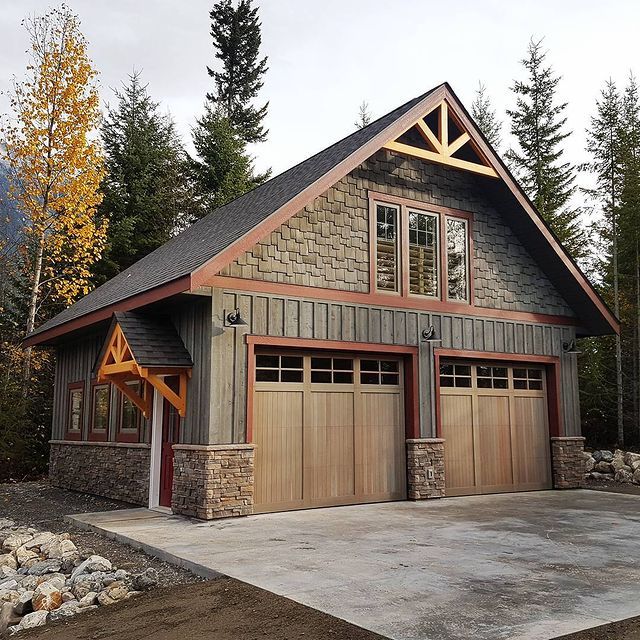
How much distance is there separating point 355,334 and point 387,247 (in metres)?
1.64

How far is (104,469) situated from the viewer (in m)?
11.6

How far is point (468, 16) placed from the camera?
31.7 feet

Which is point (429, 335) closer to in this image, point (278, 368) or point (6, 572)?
point (278, 368)

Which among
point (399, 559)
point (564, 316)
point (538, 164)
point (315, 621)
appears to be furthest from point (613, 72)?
point (315, 621)

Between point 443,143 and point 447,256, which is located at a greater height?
point 443,143

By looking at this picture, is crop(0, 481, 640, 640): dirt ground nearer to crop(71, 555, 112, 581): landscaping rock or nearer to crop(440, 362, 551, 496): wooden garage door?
crop(71, 555, 112, 581): landscaping rock

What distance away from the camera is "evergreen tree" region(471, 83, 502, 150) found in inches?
1167

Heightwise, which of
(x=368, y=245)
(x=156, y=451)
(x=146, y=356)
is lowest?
(x=156, y=451)

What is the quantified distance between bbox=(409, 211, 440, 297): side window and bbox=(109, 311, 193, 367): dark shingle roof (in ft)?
12.8

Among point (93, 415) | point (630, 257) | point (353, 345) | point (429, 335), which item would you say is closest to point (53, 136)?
point (93, 415)

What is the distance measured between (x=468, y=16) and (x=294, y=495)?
7.22 m

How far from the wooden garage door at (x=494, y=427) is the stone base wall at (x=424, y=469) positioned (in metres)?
0.35

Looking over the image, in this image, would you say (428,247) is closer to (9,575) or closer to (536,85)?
(9,575)

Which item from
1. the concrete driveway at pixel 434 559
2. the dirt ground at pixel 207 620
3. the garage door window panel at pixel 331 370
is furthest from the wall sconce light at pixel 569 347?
the dirt ground at pixel 207 620
